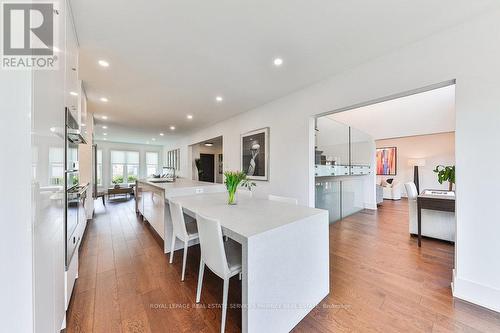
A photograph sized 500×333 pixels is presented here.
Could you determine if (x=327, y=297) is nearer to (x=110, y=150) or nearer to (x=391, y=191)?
(x=391, y=191)

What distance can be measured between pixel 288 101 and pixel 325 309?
9.99ft

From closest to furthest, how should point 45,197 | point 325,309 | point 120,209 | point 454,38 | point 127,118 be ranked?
point 45,197 < point 325,309 < point 454,38 < point 127,118 < point 120,209

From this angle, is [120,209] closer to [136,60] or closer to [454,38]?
[136,60]

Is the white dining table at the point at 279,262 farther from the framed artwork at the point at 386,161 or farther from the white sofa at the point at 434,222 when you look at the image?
the framed artwork at the point at 386,161

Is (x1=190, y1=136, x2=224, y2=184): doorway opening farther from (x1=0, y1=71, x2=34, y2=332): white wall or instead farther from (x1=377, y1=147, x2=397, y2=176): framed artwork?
(x1=0, y1=71, x2=34, y2=332): white wall

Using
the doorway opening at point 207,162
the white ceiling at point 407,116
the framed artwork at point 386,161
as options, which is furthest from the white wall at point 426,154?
the doorway opening at point 207,162

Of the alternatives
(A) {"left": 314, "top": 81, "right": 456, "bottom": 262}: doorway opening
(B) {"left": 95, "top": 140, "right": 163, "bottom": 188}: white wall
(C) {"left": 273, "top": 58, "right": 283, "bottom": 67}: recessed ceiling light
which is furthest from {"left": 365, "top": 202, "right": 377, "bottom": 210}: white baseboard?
(B) {"left": 95, "top": 140, "right": 163, "bottom": 188}: white wall

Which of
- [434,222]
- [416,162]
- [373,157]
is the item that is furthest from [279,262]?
[416,162]

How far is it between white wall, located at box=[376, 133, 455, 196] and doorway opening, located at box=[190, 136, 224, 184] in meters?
7.06

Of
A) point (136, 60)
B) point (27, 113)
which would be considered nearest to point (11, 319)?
point (27, 113)

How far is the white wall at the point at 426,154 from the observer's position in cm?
665

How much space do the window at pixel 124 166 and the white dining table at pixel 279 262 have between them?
976 centimetres

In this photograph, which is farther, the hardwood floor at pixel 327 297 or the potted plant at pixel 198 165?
the potted plant at pixel 198 165

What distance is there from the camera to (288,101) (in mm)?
3494
